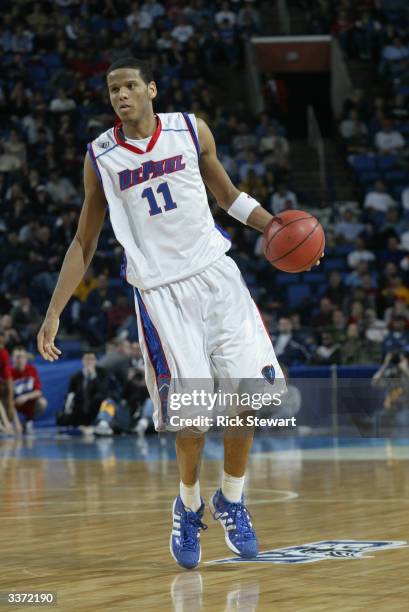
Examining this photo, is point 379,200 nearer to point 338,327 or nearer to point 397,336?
point 338,327

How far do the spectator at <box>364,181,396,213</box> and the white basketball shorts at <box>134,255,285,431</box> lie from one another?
13785mm

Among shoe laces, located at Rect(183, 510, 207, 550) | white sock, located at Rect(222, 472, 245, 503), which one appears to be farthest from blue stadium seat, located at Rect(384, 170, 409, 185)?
shoe laces, located at Rect(183, 510, 207, 550)

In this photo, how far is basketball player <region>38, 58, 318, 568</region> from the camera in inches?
195

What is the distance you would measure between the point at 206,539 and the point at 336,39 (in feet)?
59.4

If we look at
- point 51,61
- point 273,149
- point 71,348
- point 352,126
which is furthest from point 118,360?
point 51,61

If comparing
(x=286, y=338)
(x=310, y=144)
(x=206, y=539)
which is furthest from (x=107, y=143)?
(x=310, y=144)

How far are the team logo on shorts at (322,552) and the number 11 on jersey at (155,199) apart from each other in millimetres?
1514

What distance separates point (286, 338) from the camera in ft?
48.7

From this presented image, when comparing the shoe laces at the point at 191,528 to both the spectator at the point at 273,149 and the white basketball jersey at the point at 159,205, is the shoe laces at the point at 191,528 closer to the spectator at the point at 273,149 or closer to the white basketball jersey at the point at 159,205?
the white basketball jersey at the point at 159,205

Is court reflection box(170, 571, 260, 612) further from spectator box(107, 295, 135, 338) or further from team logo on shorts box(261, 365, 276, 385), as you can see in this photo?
spectator box(107, 295, 135, 338)

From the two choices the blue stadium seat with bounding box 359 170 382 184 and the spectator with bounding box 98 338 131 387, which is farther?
the blue stadium seat with bounding box 359 170 382 184

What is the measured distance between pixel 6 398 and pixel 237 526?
9.87 metres

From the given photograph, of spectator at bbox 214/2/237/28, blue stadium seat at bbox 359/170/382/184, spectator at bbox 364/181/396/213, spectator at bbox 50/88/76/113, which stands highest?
spectator at bbox 214/2/237/28

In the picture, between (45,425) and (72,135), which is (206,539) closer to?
(45,425)
